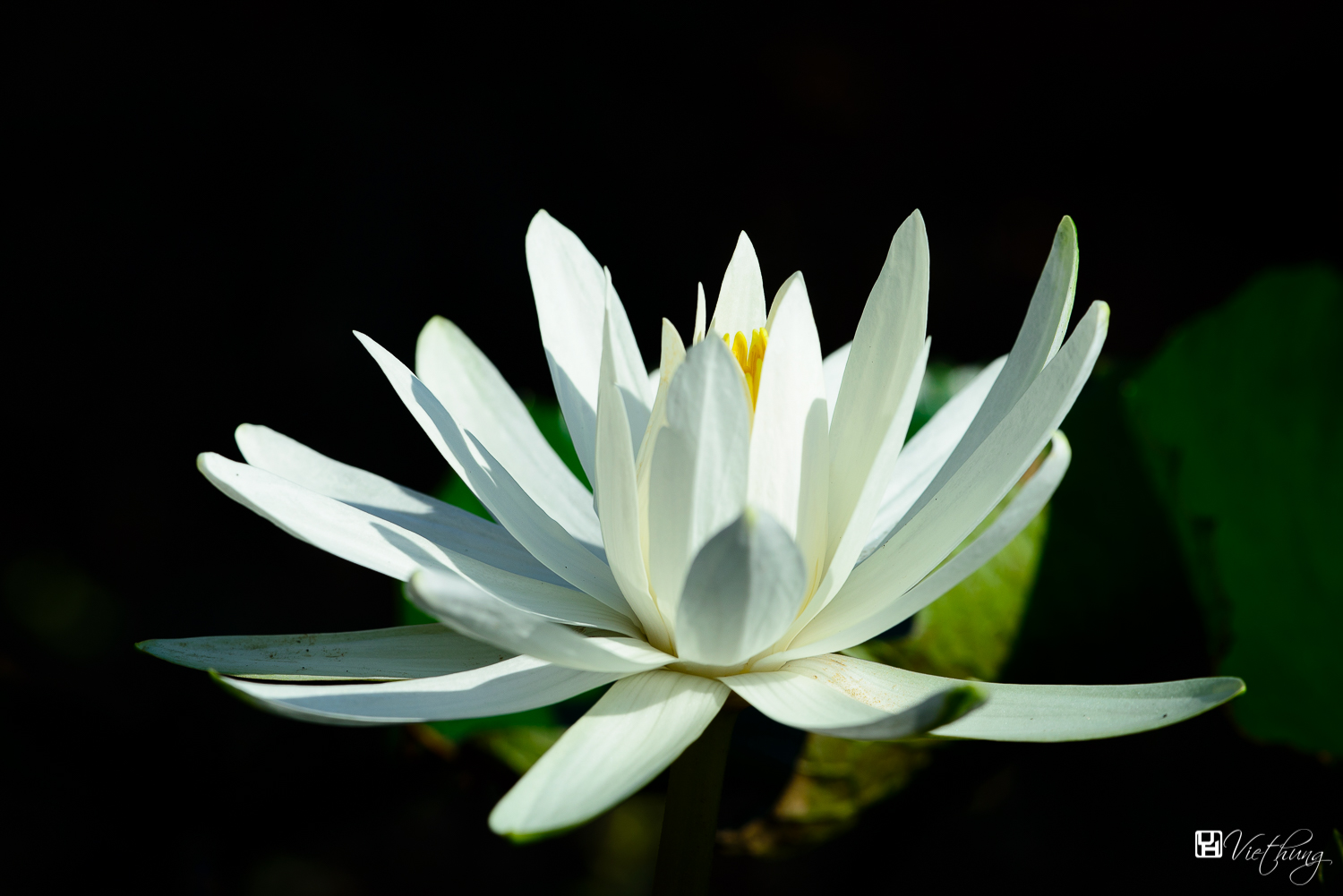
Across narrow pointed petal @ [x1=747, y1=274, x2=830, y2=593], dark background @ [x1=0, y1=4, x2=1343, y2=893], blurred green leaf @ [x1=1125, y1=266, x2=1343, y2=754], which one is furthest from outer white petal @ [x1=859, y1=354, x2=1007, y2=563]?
dark background @ [x1=0, y1=4, x2=1343, y2=893]

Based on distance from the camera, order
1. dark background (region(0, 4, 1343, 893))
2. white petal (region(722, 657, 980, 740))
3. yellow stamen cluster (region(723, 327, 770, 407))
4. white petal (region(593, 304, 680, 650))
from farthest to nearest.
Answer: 1. dark background (region(0, 4, 1343, 893))
2. yellow stamen cluster (region(723, 327, 770, 407))
3. white petal (region(593, 304, 680, 650))
4. white petal (region(722, 657, 980, 740))

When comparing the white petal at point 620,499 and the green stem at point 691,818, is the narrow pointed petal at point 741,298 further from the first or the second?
the green stem at point 691,818

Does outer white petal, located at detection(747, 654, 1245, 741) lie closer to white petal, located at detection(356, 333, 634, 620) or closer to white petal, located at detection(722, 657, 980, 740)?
white petal, located at detection(722, 657, 980, 740)

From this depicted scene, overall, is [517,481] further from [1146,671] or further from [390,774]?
[1146,671]

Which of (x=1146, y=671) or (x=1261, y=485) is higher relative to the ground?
(x=1261, y=485)

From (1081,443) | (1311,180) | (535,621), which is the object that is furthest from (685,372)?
(1311,180)

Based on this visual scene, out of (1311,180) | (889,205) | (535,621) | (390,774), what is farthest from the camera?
(889,205)

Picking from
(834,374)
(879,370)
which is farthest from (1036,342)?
(834,374)
